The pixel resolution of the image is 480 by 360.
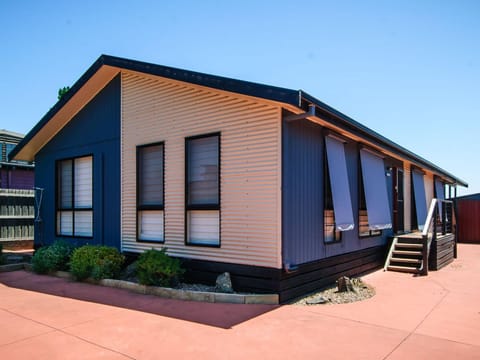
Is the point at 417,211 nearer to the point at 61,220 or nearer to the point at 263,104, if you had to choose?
the point at 263,104

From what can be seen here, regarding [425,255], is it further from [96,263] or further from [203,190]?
[96,263]

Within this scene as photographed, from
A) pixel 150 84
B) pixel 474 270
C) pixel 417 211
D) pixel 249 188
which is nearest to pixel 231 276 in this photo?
pixel 249 188

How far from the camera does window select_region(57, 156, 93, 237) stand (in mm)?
9125

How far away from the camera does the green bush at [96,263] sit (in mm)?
7098

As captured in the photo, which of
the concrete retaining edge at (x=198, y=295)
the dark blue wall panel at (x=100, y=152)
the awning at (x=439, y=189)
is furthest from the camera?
the awning at (x=439, y=189)

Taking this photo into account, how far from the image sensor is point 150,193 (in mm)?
7691

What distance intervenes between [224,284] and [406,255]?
600 centimetres

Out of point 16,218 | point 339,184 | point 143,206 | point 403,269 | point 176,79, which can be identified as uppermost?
point 176,79

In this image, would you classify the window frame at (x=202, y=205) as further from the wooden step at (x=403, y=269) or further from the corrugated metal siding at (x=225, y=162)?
the wooden step at (x=403, y=269)

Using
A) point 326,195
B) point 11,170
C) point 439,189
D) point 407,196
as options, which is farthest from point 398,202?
point 11,170

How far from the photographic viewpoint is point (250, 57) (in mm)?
8570

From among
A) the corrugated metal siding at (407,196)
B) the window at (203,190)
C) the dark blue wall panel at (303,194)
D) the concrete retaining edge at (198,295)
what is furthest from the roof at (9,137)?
the corrugated metal siding at (407,196)

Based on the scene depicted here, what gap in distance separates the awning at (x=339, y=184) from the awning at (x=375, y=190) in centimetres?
132

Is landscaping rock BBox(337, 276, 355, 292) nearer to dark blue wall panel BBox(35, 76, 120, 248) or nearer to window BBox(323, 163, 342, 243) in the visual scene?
window BBox(323, 163, 342, 243)
